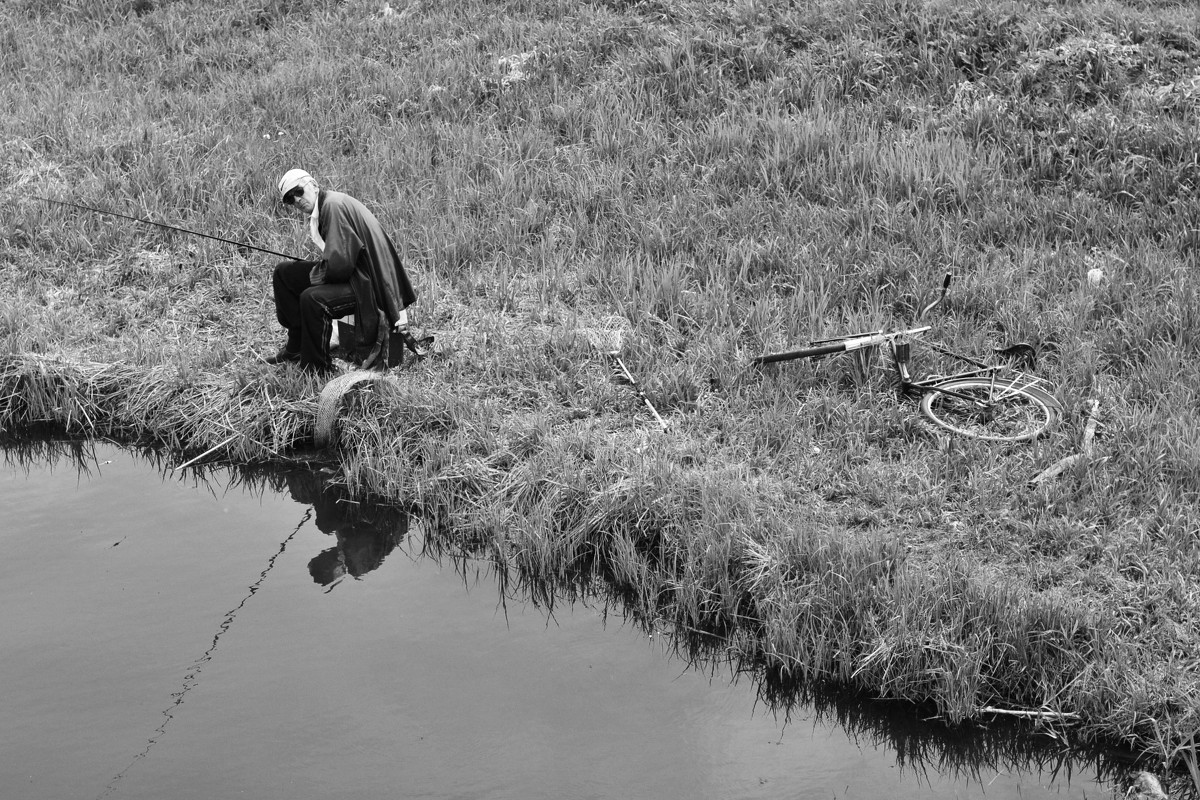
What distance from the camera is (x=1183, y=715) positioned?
181 inches

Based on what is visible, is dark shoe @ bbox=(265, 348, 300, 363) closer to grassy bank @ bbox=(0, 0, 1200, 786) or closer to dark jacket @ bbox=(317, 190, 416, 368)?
grassy bank @ bbox=(0, 0, 1200, 786)

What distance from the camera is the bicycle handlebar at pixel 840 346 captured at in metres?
7.03

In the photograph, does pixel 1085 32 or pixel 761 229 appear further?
pixel 1085 32

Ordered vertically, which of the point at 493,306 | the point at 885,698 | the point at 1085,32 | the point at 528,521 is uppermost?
the point at 1085,32

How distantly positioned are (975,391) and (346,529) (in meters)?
3.92

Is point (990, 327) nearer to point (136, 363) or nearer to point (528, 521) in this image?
point (528, 521)

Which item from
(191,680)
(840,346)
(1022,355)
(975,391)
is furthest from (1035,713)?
(191,680)

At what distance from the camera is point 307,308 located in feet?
24.5

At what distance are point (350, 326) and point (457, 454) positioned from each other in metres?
1.38

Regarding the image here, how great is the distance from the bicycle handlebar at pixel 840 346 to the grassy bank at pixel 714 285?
7.8 inches

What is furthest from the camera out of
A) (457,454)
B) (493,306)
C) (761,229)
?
(761,229)

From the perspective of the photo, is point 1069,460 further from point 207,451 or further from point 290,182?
point 207,451

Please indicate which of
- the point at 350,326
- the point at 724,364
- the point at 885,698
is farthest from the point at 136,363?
the point at 885,698

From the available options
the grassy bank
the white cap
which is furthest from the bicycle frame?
the white cap
